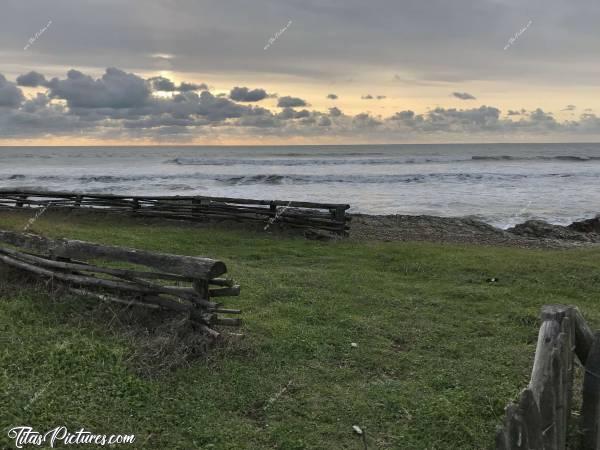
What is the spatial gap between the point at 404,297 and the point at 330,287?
1205mm

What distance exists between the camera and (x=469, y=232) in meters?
16.9

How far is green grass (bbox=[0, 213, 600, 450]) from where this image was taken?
3.88m

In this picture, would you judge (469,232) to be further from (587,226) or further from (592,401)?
(592,401)

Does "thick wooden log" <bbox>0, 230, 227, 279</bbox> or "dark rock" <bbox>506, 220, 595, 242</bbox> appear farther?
"dark rock" <bbox>506, 220, 595, 242</bbox>

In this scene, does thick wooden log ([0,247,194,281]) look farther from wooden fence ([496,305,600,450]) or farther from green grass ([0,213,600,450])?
wooden fence ([496,305,600,450])

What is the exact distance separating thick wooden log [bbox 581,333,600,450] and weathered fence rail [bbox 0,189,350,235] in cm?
1037

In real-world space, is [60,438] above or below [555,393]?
below

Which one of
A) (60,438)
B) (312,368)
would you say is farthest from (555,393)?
(60,438)

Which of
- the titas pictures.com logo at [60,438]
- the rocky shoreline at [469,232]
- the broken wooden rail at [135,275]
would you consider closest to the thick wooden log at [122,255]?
the broken wooden rail at [135,275]

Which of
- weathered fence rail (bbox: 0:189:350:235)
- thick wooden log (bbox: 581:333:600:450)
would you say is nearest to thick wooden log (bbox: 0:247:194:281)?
thick wooden log (bbox: 581:333:600:450)

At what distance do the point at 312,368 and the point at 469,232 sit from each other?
1308cm

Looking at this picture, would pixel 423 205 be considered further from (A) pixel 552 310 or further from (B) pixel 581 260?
(A) pixel 552 310

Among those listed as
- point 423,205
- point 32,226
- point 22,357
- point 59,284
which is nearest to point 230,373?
point 22,357

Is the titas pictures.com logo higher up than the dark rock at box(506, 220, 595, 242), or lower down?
higher up
